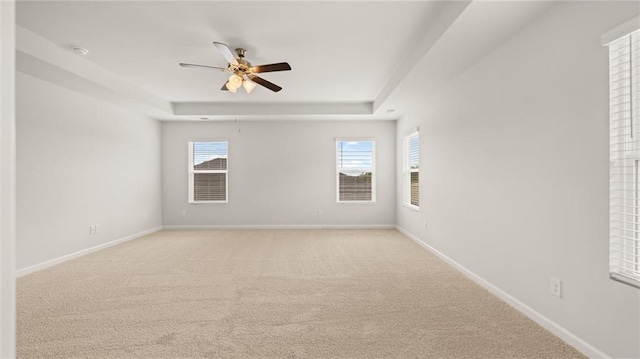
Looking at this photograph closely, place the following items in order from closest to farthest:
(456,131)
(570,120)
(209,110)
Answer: (570,120), (456,131), (209,110)

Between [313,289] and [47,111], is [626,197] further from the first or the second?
[47,111]

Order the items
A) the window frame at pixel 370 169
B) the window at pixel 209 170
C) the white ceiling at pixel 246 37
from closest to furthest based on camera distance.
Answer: the white ceiling at pixel 246 37 → the window frame at pixel 370 169 → the window at pixel 209 170

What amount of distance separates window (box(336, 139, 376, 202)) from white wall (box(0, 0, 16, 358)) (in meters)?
5.81

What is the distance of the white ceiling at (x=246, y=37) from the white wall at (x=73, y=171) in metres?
0.54

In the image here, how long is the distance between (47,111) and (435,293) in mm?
5085

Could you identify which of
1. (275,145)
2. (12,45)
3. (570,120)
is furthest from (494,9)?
(275,145)

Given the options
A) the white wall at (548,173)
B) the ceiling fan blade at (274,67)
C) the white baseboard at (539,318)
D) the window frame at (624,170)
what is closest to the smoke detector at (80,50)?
the ceiling fan blade at (274,67)

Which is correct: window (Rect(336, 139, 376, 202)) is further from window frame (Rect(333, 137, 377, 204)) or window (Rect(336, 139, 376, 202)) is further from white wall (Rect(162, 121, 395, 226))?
white wall (Rect(162, 121, 395, 226))

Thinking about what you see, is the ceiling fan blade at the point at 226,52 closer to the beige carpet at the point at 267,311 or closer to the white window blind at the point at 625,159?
the beige carpet at the point at 267,311

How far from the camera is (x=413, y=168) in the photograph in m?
5.62

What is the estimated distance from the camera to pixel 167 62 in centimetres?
377

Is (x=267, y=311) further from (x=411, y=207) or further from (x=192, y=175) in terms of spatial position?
(x=192, y=175)

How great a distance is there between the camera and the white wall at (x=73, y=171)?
359 centimetres

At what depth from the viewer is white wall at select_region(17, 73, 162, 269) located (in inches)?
141
